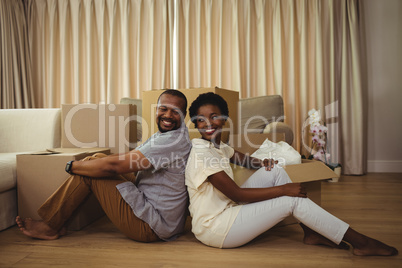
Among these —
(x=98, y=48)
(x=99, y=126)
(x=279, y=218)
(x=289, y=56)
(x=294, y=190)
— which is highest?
(x=98, y=48)

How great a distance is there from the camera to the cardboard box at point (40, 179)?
163cm

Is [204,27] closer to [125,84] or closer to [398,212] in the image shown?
[125,84]

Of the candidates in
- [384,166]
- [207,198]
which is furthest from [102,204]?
[384,166]

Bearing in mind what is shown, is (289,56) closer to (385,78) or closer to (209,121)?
(385,78)

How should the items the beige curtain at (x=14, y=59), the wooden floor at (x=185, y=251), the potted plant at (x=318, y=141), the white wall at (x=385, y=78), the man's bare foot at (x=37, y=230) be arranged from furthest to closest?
the white wall at (x=385, y=78)
the beige curtain at (x=14, y=59)
the potted plant at (x=318, y=141)
the man's bare foot at (x=37, y=230)
the wooden floor at (x=185, y=251)

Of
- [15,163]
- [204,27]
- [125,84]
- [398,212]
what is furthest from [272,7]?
[15,163]

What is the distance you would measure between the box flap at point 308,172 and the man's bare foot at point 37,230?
1299mm

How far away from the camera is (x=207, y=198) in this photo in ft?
4.34

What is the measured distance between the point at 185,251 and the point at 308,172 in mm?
791

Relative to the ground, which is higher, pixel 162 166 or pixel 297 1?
pixel 297 1

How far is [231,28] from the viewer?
3500 mm

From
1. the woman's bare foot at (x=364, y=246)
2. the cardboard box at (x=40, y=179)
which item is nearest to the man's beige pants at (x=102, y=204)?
the cardboard box at (x=40, y=179)

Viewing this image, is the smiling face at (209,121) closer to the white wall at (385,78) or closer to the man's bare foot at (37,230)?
the man's bare foot at (37,230)

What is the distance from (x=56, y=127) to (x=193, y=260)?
64.9 inches
